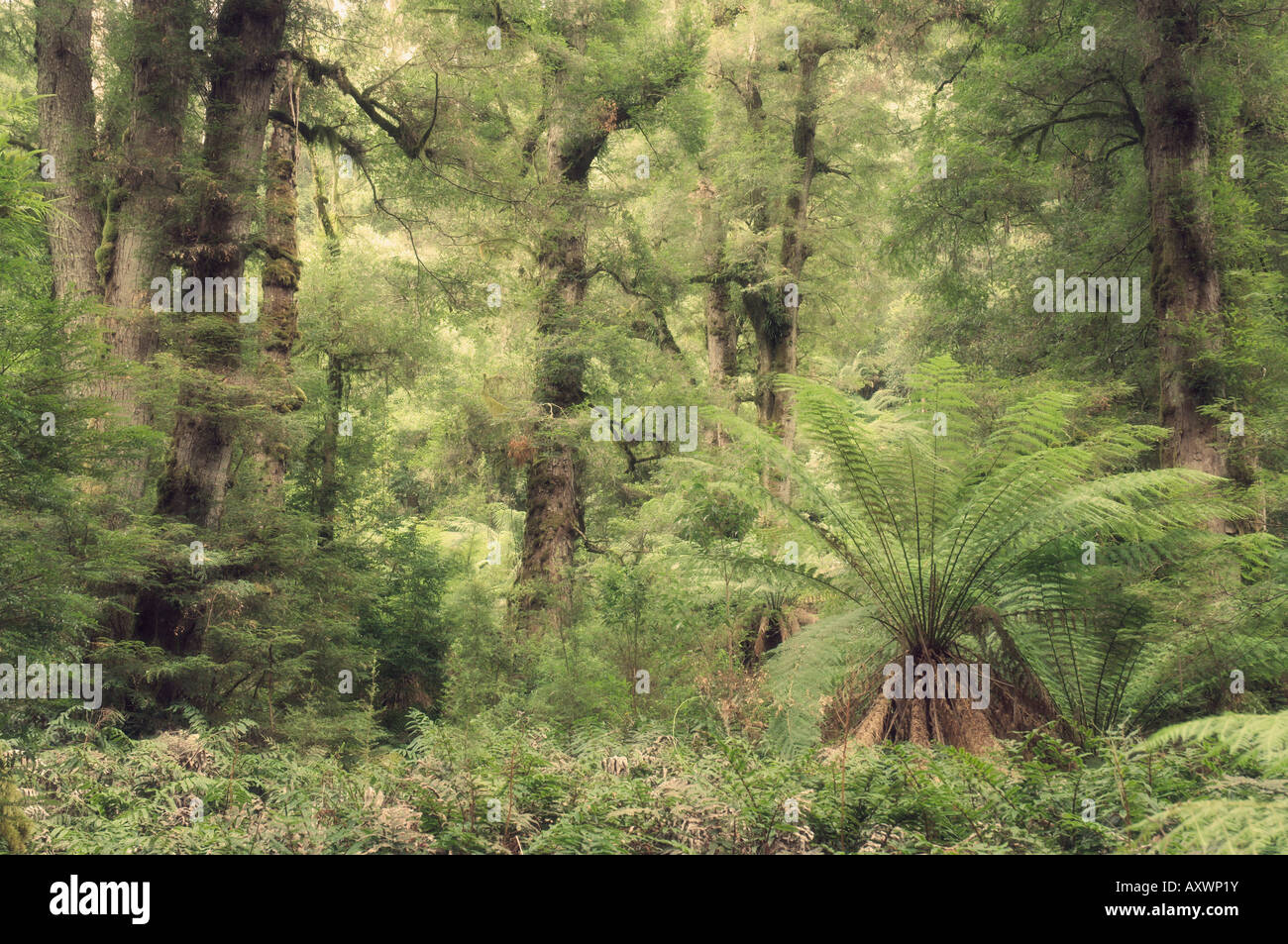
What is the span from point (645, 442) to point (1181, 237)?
362 inches

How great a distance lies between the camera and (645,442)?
1463 centimetres

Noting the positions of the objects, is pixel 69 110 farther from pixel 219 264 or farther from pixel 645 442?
pixel 645 442

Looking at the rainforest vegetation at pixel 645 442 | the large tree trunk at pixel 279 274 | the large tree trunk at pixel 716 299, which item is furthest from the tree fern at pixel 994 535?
the large tree trunk at pixel 716 299

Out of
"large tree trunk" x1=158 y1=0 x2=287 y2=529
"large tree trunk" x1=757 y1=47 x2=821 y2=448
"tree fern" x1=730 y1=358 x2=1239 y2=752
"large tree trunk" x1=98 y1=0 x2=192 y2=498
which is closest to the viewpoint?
"tree fern" x1=730 y1=358 x2=1239 y2=752

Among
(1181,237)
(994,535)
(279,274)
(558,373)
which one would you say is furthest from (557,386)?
(994,535)

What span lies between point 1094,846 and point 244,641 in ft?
21.2

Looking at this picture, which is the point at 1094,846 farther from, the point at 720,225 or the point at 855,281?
the point at 855,281

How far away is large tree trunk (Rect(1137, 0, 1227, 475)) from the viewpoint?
640 centimetres

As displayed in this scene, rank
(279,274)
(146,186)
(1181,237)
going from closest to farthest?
(1181,237) < (146,186) < (279,274)

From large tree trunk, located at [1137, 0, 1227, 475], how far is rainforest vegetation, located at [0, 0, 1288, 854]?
0.03 metres

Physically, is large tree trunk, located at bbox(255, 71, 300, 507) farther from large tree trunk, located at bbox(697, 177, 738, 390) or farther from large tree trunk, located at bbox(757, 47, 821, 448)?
large tree trunk, located at bbox(757, 47, 821, 448)

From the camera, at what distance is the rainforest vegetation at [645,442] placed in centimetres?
351

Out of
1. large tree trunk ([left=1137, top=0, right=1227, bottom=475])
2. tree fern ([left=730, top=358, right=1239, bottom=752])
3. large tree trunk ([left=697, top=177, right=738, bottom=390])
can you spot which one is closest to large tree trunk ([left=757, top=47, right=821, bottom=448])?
large tree trunk ([left=697, top=177, right=738, bottom=390])

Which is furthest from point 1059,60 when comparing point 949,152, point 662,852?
point 662,852
